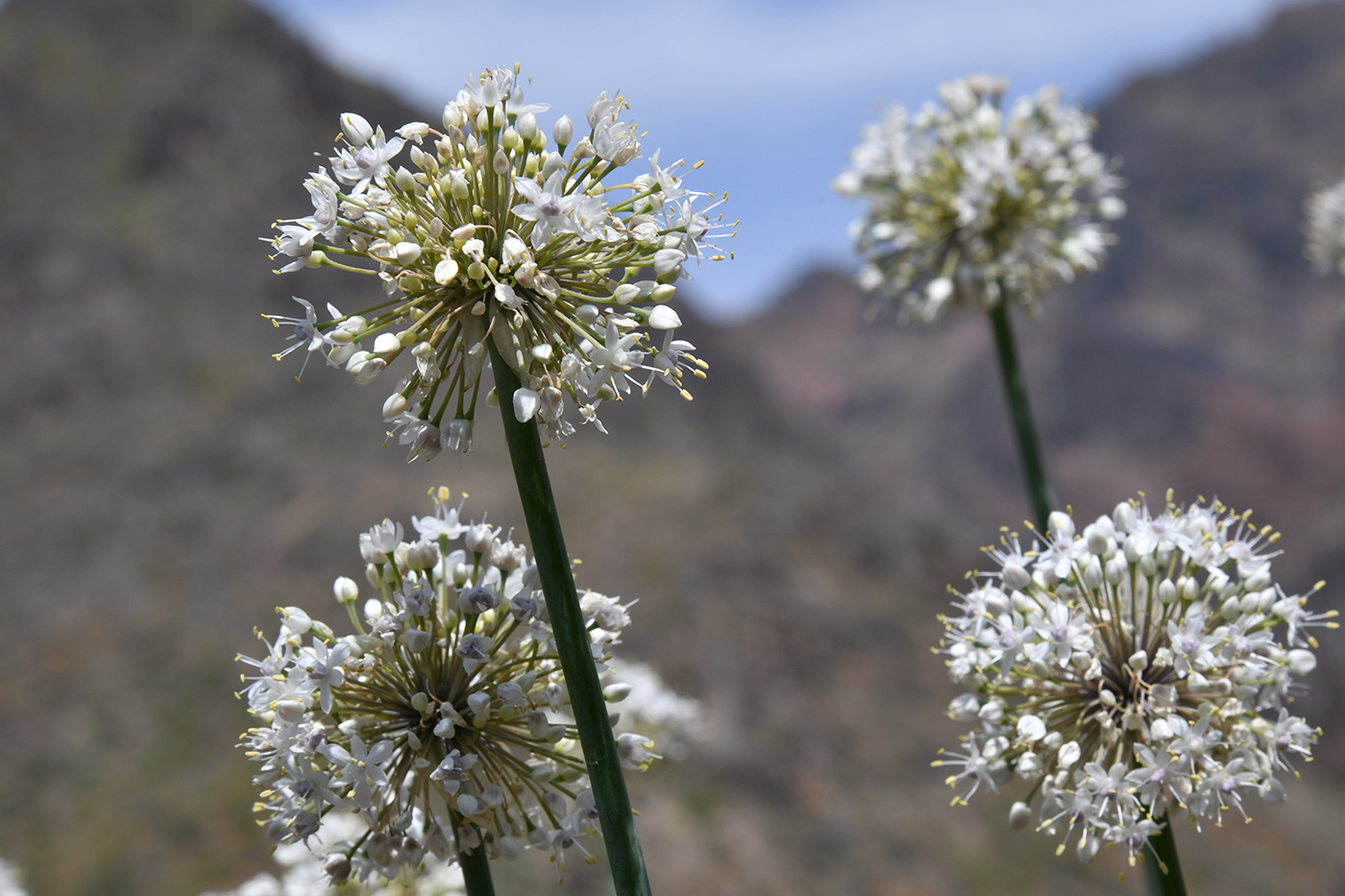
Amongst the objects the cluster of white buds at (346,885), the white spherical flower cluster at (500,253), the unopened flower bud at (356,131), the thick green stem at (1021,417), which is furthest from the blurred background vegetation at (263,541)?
the unopened flower bud at (356,131)

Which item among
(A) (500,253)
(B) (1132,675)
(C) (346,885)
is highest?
(A) (500,253)

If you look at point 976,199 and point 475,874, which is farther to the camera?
point 976,199

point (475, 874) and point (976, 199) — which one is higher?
point (976, 199)

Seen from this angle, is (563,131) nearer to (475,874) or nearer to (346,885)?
Answer: (475,874)

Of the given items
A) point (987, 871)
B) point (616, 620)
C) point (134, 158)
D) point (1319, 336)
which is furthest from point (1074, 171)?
point (1319, 336)

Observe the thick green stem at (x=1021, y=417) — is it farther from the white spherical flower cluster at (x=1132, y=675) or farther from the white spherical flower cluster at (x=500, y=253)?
the white spherical flower cluster at (x=500, y=253)

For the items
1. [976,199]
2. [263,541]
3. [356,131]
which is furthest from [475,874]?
[263,541]

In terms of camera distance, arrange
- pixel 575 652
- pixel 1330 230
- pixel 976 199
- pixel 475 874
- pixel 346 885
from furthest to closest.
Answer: pixel 1330 230 → pixel 976 199 → pixel 346 885 → pixel 475 874 → pixel 575 652
